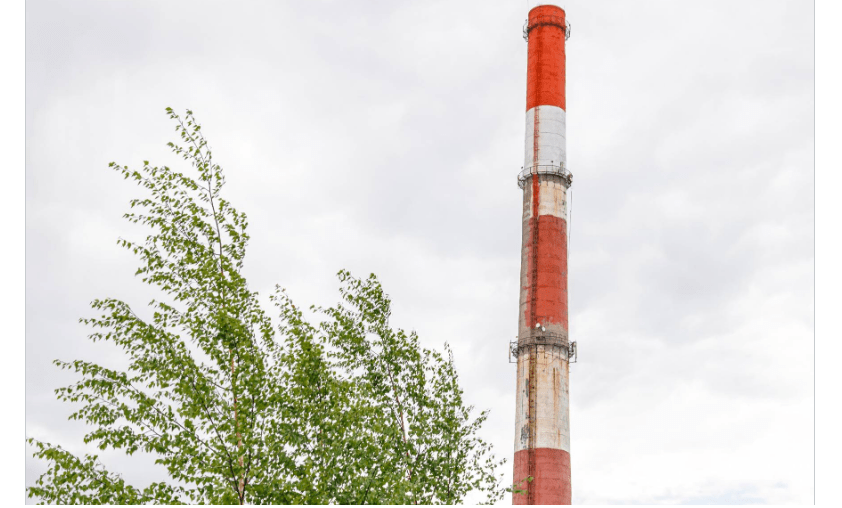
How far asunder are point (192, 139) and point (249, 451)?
714 cm

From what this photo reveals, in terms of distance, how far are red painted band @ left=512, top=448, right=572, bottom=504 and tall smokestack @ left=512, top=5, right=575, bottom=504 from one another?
0.05m

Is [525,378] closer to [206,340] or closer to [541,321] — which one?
[541,321]

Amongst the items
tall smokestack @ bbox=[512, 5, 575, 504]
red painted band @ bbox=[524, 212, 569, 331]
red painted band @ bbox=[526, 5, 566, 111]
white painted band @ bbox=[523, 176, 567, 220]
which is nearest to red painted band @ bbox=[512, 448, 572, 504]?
tall smokestack @ bbox=[512, 5, 575, 504]

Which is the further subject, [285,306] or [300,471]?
[285,306]

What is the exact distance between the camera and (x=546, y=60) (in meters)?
50.3

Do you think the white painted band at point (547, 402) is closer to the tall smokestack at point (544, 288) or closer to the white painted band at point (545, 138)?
the tall smokestack at point (544, 288)

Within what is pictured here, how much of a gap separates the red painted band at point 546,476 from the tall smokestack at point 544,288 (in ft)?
0.16

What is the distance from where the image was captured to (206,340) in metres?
18.2

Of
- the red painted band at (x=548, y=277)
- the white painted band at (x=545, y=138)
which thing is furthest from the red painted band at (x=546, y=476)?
the white painted band at (x=545, y=138)

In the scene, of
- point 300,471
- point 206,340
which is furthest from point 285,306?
point 300,471

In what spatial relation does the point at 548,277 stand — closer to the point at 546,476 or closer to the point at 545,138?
the point at 545,138

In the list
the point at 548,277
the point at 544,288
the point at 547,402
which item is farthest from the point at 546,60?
the point at 547,402

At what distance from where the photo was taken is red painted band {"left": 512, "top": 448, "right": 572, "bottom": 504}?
42.2 metres

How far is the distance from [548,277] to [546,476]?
33.1ft
